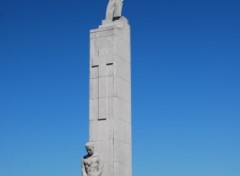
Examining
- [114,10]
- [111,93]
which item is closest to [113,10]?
[114,10]

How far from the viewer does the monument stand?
19.5m

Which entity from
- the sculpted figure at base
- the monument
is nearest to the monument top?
the monument

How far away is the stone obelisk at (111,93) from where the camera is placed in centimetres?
1978

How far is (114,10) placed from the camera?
21797 millimetres

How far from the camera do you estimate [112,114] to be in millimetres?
20078

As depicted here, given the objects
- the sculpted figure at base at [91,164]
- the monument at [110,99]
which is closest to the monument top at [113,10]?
the monument at [110,99]

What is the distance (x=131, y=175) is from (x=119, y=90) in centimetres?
351

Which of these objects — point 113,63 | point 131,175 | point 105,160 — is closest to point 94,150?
point 105,160

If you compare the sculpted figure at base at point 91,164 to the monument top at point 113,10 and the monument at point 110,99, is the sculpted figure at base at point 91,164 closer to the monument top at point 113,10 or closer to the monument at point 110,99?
the monument at point 110,99

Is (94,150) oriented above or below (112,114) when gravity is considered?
below

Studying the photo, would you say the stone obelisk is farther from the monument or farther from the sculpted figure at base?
the sculpted figure at base

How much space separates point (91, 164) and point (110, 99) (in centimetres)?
279

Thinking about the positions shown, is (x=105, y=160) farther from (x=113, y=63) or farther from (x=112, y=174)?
(x=113, y=63)

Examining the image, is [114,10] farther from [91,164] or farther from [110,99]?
[91,164]
